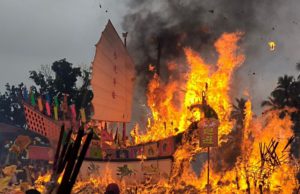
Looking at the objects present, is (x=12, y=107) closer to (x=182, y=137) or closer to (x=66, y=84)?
(x=66, y=84)

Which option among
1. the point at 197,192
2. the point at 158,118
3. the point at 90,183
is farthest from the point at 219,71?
the point at 90,183

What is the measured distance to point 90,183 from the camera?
94.0 feet

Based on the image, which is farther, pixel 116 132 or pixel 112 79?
pixel 112 79

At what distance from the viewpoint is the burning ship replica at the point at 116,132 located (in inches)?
1151

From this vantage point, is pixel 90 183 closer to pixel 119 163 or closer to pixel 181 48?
pixel 119 163

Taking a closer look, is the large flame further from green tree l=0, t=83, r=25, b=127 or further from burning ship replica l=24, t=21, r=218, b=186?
green tree l=0, t=83, r=25, b=127

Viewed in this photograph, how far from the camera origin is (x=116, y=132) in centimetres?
3288

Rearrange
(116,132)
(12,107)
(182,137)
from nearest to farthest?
(182,137), (116,132), (12,107)

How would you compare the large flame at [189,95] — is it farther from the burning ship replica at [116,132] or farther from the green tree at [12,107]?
the green tree at [12,107]

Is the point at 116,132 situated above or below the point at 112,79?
below

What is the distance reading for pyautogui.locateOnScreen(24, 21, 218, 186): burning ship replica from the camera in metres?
29.2

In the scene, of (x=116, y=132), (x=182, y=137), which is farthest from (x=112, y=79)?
(x=182, y=137)

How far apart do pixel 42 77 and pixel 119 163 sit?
85.8 ft

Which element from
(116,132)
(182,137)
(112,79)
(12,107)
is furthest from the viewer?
(12,107)
